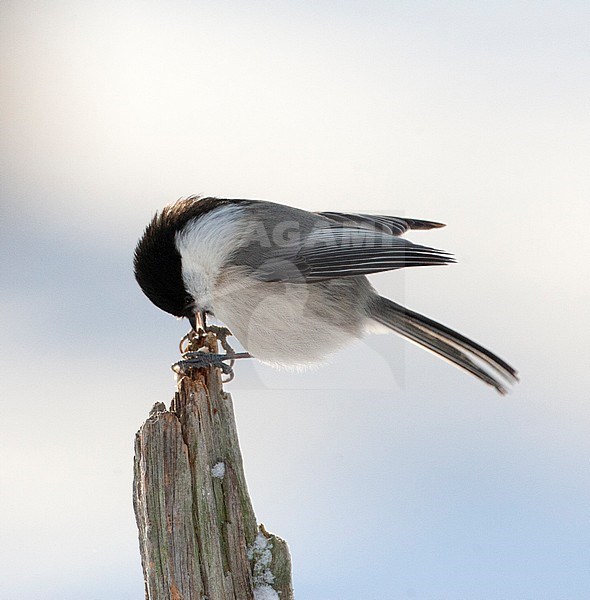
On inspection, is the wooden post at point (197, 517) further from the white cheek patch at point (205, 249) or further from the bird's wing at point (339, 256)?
the bird's wing at point (339, 256)

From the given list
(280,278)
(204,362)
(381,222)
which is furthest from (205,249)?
(381,222)

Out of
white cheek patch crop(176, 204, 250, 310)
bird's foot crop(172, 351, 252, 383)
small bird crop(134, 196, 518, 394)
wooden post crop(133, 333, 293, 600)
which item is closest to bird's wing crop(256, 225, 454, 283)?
small bird crop(134, 196, 518, 394)

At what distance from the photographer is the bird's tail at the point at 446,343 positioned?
2592 mm

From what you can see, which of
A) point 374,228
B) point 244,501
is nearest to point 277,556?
point 244,501

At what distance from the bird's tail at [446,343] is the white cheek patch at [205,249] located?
1.99ft

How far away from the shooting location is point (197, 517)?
1.88 metres

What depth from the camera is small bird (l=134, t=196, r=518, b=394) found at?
95.4 inches

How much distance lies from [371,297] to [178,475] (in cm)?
114

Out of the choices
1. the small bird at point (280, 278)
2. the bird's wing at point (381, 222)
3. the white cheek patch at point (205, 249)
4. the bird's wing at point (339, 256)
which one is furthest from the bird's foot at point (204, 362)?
the bird's wing at point (381, 222)

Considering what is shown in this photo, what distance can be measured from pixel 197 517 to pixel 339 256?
1.01m

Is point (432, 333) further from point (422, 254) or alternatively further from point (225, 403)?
point (225, 403)

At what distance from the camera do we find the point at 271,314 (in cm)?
247

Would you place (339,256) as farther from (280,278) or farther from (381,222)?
(381,222)

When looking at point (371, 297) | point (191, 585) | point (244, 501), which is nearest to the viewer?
point (191, 585)
